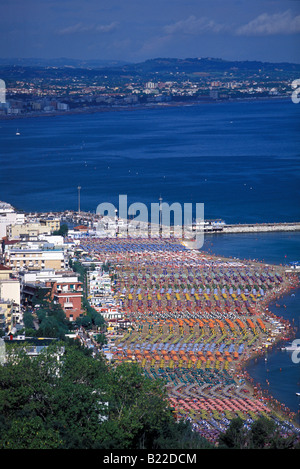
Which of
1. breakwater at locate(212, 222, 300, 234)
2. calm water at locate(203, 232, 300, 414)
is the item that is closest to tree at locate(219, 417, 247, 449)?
calm water at locate(203, 232, 300, 414)

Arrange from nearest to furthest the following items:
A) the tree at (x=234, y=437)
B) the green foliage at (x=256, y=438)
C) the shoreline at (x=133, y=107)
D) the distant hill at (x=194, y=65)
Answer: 1. the green foliage at (x=256, y=438)
2. the tree at (x=234, y=437)
3. the shoreline at (x=133, y=107)
4. the distant hill at (x=194, y=65)

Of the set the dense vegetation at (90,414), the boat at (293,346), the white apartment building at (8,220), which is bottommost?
the boat at (293,346)

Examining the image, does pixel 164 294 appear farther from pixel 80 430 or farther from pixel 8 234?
pixel 80 430

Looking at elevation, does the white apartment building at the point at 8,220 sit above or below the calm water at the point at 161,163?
above

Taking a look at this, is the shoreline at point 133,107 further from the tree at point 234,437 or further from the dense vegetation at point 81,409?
the tree at point 234,437

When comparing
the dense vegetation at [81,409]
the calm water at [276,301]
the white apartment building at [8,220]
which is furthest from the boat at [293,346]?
the white apartment building at [8,220]

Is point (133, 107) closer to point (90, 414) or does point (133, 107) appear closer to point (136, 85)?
point (136, 85)
